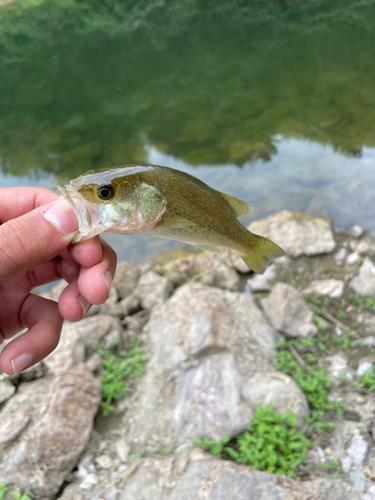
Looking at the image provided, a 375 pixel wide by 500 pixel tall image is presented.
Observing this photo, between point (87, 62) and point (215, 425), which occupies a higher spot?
point (87, 62)

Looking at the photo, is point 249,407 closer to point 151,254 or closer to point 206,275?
point 206,275

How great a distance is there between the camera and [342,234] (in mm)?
5469

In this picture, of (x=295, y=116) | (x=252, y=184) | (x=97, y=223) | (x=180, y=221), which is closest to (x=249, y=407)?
(x=180, y=221)

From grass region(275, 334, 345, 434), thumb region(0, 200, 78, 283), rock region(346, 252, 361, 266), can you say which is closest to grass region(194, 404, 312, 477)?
grass region(275, 334, 345, 434)

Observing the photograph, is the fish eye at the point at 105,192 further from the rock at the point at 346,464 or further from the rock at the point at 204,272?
the rock at the point at 204,272

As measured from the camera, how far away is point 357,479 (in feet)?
8.63

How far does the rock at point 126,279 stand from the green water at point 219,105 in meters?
0.98

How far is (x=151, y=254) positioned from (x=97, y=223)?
4.97 m

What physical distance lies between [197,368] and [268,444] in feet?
2.93

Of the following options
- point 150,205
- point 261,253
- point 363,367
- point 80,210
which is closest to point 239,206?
point 261,253

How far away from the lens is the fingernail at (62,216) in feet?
5.23

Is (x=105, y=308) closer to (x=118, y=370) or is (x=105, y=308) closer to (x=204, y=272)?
(x=118, y=370)

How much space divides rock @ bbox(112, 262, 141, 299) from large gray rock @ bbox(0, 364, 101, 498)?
6.64 feet

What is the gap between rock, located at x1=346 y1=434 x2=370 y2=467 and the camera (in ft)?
8.98
